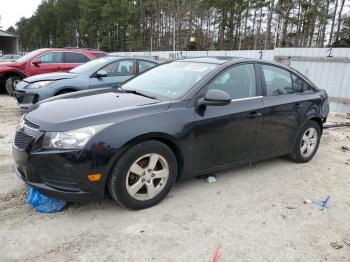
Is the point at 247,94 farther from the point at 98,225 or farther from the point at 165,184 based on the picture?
the point at 98,225

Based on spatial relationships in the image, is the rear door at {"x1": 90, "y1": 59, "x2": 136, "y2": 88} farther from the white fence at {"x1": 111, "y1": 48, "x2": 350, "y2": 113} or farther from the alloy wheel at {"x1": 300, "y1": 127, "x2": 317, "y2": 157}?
the alloy wheel at {"x1": 300, "y1": 127, "x2": 317, "y2": 157}

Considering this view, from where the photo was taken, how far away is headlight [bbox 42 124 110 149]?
2.95 m

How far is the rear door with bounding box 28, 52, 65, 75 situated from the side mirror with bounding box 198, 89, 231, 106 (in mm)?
8062

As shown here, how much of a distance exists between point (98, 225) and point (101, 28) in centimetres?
6274

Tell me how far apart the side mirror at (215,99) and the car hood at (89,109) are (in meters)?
0.42

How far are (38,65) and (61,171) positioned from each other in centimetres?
836

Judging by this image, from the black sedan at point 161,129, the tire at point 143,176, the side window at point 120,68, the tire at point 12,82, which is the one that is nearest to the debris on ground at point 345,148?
the black sedan at point 161,129

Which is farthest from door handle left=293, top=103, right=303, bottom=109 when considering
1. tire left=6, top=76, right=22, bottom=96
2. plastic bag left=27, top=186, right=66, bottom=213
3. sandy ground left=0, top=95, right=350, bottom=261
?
tire left=6, top=76, right=22, bottom=96

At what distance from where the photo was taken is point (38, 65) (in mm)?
10266

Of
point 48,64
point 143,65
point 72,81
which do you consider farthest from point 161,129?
point 48,64

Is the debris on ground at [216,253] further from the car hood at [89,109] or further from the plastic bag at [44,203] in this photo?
the plastic bag at [44,203]

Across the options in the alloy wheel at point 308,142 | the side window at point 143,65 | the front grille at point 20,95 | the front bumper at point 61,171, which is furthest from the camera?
the side window at point 143,65

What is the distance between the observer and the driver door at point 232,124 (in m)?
3.69

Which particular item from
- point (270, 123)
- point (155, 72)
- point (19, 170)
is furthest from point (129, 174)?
point (270, 123)
